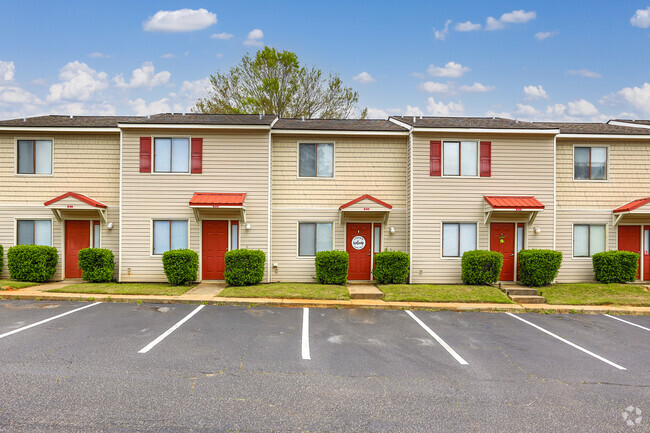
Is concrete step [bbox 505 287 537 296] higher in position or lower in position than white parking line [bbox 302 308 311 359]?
higher

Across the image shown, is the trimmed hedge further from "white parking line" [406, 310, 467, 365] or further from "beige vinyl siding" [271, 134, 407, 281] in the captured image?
"white parking line" [406, 310, 467, 365]

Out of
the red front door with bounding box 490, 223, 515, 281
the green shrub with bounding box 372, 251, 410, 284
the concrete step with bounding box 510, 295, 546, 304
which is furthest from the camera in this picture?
the red front door with bounding box 490, 223, 515, 281

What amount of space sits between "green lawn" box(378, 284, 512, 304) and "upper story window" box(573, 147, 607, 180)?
5.93m

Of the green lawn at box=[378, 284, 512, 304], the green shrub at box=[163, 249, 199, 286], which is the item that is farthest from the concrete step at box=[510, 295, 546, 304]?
the green shrub at box=[163, 249, 199, 286]

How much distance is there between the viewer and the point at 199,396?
15.6ft

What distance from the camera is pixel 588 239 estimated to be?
1377 centimetres

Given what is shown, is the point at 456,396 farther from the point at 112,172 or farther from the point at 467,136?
the point at 112,172

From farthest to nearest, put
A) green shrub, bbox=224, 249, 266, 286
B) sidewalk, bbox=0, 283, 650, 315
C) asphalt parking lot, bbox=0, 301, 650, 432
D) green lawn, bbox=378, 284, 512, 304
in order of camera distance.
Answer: green shrub, bbox=224, 249, 266, 286 → green lawn, bbox=378, 284, 512, 304 → sidewalk, bbox=0, 283, 650, 315 → asphalt parking lot, bbox=0, 301, 650, 432

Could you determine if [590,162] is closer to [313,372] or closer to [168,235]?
[313,372]

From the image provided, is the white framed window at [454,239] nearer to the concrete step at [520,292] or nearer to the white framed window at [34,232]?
the concrete step at [520,292]

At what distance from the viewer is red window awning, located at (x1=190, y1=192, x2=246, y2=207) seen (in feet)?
39.6

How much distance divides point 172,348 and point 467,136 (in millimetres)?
11451

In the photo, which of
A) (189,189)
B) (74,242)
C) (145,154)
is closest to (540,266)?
(189,189)

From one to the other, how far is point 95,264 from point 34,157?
455 cm
